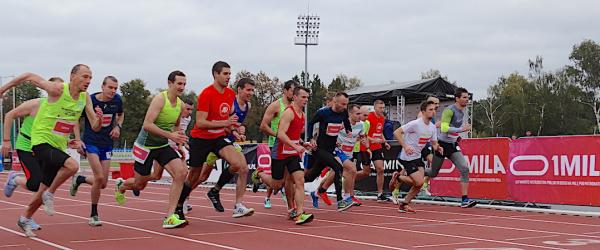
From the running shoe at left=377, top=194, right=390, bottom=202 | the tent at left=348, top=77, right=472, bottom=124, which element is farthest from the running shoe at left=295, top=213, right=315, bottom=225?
the tent at left=348, top=77, right=472, bottom=124

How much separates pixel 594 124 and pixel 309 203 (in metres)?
73.7

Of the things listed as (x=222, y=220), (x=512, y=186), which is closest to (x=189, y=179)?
(x=222, y=220)

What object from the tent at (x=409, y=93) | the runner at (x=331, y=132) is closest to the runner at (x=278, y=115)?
the runner at (x=331, y=132)

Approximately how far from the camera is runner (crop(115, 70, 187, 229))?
8594 mm

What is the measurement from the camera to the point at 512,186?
12.7 m

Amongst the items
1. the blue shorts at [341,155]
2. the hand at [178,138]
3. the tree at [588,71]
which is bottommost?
the blue shorts at [341,155]

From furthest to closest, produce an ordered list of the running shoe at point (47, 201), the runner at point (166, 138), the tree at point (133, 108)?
the tree at point (133, 108) → the runner at point (166, 138) → the running shoe at point (47, 201)

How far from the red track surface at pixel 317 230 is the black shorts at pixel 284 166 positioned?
0.66 m

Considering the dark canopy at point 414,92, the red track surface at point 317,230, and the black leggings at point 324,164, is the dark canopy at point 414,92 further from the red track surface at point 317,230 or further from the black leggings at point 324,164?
the black leggings at point 324,164

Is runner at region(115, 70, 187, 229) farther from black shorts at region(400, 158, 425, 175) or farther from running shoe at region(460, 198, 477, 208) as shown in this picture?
running shoe at region(460, 198, 477, 208)

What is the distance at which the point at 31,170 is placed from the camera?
8055 mm

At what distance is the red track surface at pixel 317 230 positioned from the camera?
7.49 meters

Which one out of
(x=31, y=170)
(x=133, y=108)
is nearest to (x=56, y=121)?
(x=31, y=170)

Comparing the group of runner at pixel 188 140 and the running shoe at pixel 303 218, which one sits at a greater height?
the group of runner at pixel 188 140
